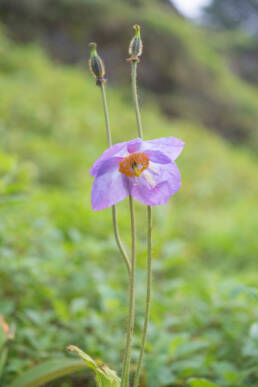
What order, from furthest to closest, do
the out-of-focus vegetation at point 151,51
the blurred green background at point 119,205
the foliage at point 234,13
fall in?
1. the foliage at point 234,13
2. the out-of-focus vegetation at point 151,51
3. the blurred green background at point 119,205

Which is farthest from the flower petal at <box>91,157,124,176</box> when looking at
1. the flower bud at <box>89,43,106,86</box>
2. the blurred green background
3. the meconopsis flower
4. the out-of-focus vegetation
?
the out-of-focus vegetation

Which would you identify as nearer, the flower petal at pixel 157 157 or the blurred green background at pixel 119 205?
the flower petal at pixel 157 157

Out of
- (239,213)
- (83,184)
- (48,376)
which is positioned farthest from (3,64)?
(48,376)

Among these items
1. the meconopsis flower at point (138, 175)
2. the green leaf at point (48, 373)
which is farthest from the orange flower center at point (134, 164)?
the green leaf at point (48, 373)

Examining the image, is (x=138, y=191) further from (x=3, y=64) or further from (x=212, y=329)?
(x=3, y=64)

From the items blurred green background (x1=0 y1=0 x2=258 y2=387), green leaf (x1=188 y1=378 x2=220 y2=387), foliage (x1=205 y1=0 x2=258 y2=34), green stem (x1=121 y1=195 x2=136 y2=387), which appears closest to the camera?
green stem (x1=121 y1=195 x2=136 y2=387)

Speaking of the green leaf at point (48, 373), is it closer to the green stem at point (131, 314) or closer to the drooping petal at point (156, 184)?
the green stem at point (131, 314)

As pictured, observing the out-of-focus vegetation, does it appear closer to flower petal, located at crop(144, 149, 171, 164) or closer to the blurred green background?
the blurred green background

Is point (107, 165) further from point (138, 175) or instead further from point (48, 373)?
point (48, 373)
